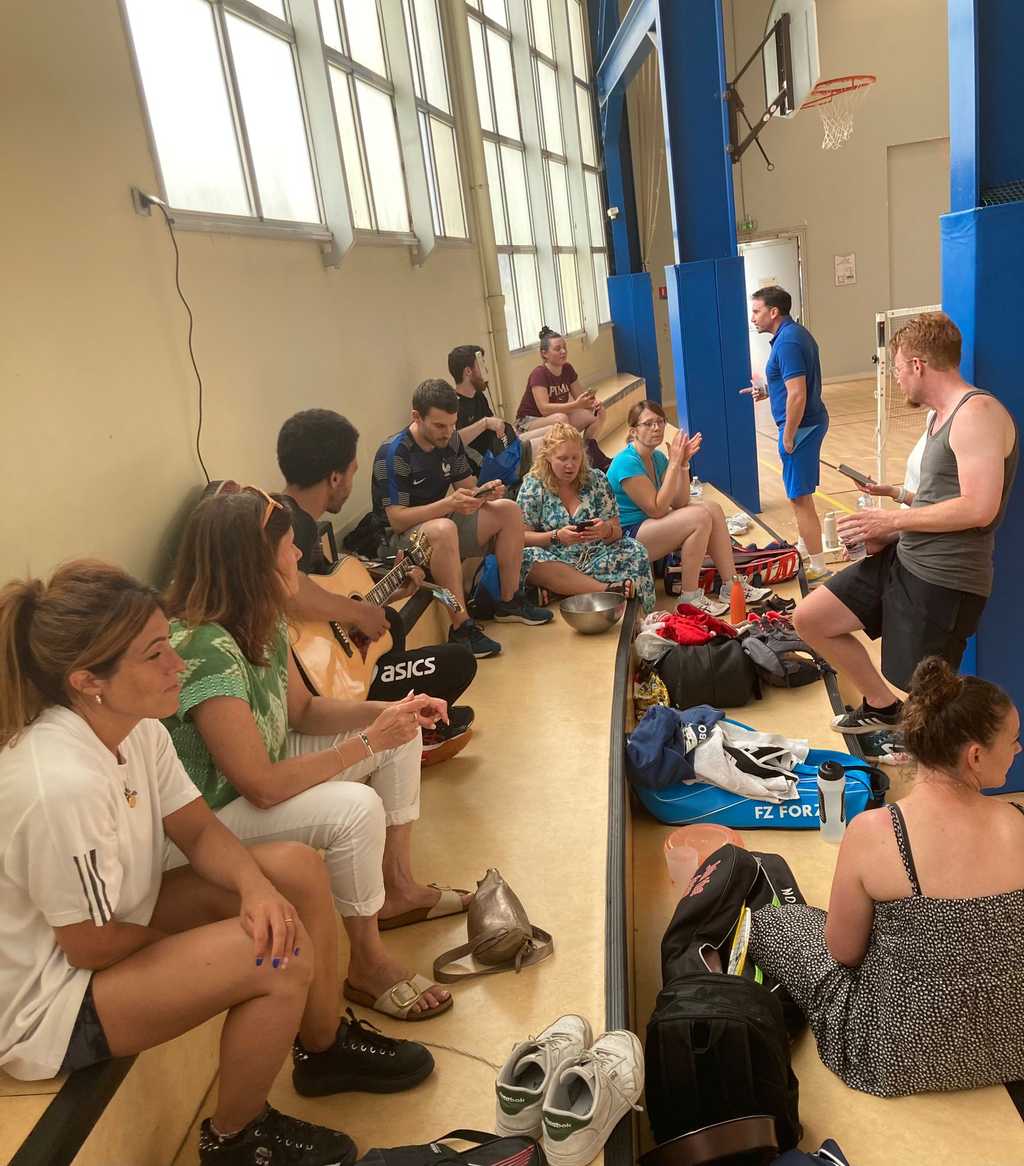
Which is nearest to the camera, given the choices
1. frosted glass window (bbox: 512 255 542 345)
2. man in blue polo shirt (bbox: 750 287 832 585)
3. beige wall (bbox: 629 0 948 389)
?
man in blue polo shirt (bbox: 750 287 832 585)

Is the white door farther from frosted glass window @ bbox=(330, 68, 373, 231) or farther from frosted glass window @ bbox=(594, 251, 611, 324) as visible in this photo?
frosted glass window @ bbox=(330, 68, 373, 231)

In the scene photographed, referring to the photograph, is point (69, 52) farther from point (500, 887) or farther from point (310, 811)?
point (500, 887)

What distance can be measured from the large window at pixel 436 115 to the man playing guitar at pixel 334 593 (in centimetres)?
364

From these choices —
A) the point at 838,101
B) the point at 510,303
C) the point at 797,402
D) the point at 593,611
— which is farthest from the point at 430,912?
the point at 838,101

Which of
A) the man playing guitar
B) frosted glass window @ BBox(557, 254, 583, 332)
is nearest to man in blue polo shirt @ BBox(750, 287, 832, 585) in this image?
the man playing guitar

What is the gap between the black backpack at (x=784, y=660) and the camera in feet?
14.6

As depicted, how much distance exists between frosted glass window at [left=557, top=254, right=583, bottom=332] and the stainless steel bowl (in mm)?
7167

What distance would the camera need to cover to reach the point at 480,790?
3375 mm

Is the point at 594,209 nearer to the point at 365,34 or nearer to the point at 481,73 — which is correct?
the point at 481,73

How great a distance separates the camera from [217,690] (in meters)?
2.08

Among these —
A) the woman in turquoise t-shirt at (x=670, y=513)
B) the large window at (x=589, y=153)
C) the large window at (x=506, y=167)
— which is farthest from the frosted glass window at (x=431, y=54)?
the large window at (x=589, y=153)

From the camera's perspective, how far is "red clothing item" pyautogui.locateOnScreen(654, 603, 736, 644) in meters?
4.61

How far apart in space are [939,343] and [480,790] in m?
2.16

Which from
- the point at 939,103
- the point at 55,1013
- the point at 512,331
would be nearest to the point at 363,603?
the point at 55,1013
